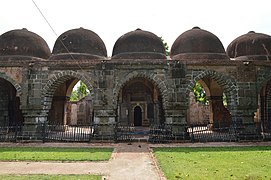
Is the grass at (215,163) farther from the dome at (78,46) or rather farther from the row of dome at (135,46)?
the dome at (78,46)

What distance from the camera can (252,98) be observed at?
37.7ft

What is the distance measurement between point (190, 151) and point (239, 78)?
5400 mm

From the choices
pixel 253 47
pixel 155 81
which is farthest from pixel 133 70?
pixel 253 47

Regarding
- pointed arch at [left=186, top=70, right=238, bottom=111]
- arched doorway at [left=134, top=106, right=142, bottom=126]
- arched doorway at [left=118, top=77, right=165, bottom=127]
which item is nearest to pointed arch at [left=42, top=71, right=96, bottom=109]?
pointed arch at [left=186, top=70, right=238, bottom=111]

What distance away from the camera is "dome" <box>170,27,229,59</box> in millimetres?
12484

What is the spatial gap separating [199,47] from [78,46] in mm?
6743

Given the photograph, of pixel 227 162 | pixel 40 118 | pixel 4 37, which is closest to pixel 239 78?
pixel 227 162

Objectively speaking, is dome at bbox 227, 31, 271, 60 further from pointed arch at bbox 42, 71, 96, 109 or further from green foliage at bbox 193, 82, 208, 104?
green foliage at bbox 193, 82, 208, 104

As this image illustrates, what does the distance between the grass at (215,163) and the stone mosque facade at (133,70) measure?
3049mm

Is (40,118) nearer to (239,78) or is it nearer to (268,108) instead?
(239,78)

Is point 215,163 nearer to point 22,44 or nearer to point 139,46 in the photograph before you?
point 139,46

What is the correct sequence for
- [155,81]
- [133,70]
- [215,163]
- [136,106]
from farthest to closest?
[136,106] → [133,70] → [155,81] → [215,163]

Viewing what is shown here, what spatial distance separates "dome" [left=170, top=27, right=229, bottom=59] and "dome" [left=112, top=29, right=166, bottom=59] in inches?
40.1

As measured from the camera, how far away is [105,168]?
240 inches
